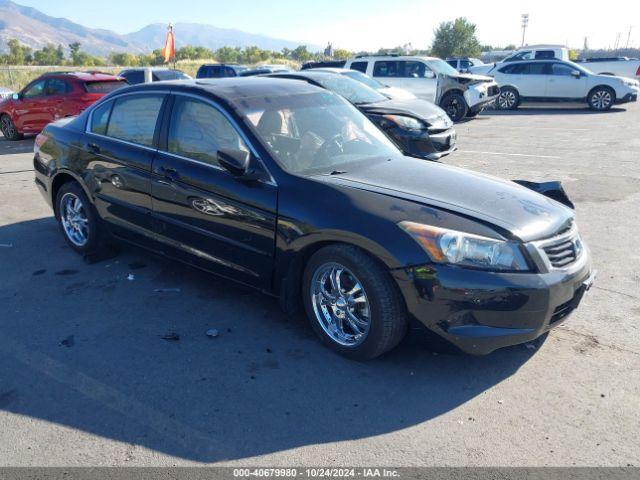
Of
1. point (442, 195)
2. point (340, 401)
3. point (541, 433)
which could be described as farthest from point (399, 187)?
point (541, 433)

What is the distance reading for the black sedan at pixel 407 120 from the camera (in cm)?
935

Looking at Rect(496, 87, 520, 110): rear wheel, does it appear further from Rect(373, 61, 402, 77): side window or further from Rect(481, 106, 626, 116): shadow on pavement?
Rect(373, 61, 402, 77): side window

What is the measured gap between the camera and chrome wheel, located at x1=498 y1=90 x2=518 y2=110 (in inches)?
774

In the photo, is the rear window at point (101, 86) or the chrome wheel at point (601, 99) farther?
the chrome wheel at point (601, 99)

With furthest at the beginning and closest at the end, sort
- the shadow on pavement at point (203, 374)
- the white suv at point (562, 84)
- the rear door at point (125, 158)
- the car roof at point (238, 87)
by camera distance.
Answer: the white suv at point (562, 84) → the rear door at point (125, 158) → the car roof at point (238, 87) → the shadow on pavement at point (203, 374)

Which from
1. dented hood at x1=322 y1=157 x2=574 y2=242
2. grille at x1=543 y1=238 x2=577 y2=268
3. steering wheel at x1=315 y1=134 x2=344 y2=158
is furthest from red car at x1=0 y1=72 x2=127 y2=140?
grille at x1=543 y1=238 x2=577 y2=268

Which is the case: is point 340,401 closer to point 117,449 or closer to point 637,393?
point 117,449

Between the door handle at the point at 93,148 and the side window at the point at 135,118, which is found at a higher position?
the side window at the point at 135,118

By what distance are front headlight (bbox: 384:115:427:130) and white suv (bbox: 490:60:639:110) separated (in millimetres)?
11396

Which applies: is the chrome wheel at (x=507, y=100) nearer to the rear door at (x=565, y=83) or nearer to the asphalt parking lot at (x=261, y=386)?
the rear door at (x=565, y=83)

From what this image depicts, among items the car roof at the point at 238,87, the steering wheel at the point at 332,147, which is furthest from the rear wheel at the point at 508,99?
the steering wheel at the point at 332,147

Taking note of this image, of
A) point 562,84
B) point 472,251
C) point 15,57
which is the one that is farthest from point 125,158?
point 15,57

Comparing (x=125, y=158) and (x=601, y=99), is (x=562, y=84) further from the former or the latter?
(x=125, y=158)

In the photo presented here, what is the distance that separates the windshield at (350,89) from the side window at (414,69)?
6.57 m
